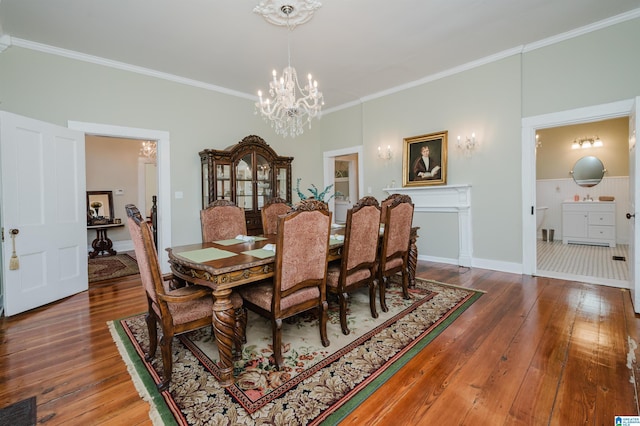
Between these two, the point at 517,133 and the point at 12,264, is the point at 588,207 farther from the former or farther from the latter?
the point at 12,264

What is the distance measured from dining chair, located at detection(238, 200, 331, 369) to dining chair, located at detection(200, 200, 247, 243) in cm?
104

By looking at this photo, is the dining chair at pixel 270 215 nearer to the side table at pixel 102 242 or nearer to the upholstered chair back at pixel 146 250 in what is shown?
the upholstered chair back at pixel 146 250

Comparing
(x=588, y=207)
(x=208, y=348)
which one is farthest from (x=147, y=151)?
(x=588, y=207)

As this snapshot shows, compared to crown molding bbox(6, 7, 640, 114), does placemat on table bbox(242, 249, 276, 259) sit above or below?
below

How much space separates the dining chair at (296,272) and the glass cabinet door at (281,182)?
3129 mm

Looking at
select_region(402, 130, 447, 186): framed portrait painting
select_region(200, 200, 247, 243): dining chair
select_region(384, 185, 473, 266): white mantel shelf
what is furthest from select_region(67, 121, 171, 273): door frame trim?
select_region(384, 185, 473, 266): white mantel shelf

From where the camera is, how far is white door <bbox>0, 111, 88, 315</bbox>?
2.78m

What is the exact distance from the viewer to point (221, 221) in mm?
3039

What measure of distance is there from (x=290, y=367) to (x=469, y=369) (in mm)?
1152

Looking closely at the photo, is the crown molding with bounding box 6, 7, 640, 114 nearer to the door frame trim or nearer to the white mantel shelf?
the door frame trim

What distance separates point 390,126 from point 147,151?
210 inches

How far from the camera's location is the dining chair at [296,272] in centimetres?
181

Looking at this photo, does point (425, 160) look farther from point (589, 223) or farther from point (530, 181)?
point (589, 223)

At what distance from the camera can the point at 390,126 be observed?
508 cm
